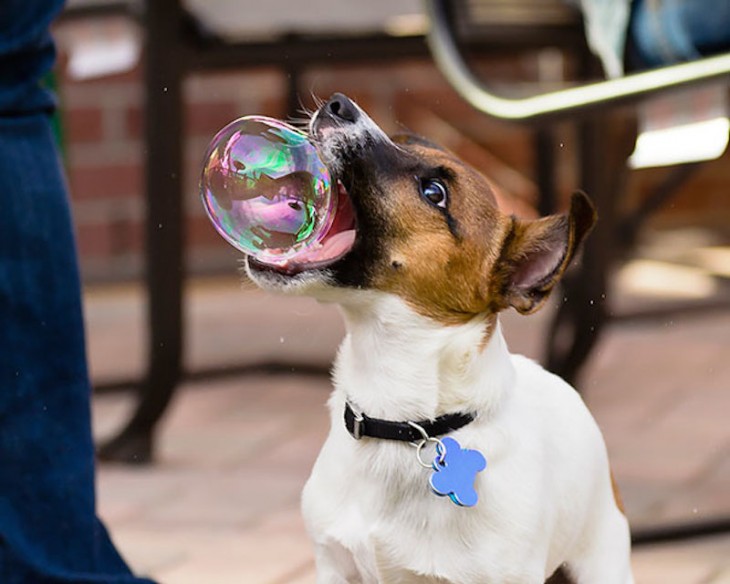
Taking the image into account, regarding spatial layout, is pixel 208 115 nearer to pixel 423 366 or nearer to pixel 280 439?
pixel 280 439

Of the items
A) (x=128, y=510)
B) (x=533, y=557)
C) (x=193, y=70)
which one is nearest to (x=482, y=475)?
(x=533, y=557)

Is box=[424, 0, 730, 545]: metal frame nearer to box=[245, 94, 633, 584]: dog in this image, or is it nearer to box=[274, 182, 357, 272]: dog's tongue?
box=[245, 94, 633, 584]: dog

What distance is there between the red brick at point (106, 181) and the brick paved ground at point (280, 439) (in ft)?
1.28

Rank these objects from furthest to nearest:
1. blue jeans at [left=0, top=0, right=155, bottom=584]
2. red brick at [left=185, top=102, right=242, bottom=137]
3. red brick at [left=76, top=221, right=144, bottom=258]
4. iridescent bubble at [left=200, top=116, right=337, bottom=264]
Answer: red brick at [left=185, top=102, right=242, bottom=137] < red brick at [left=76, top=221, right=144, bottom=258] < blue jeans at [left=0, top=0, right=155, bottom=584] < iridescent bubble at [left=200, top=116, right=337, bottom=264]

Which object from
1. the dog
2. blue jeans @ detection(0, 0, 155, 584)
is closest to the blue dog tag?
the dog

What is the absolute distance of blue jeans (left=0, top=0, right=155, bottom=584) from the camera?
195 centimetres

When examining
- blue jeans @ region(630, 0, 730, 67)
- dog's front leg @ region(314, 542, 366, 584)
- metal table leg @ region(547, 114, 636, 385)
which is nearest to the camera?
dog's front leg @ region(314, 542, 366, 584)

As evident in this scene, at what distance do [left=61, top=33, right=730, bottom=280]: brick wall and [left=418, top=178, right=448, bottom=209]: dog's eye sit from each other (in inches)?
112

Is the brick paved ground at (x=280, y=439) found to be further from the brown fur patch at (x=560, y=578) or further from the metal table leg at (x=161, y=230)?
the brown fur patch at (x=560, y=578)

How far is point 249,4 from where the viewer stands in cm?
327

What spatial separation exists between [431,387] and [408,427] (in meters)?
0.05

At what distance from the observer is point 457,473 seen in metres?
1.50

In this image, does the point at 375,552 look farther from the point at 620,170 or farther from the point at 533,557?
the point at 620,170

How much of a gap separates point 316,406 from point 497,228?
1.84 metres
